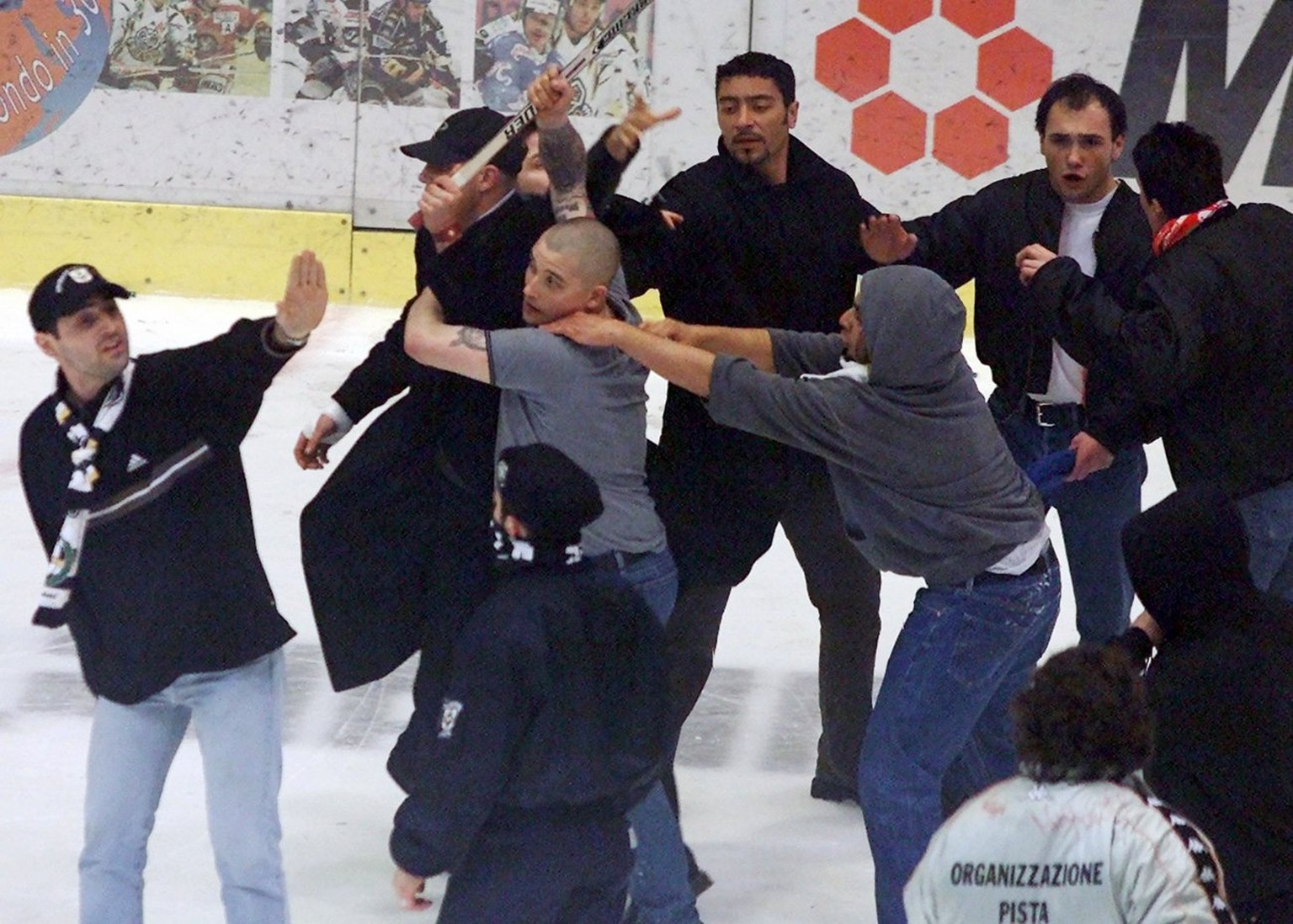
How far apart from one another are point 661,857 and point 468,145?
1.47 m

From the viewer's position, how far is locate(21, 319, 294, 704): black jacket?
140 inches

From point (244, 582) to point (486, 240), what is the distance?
0.84m

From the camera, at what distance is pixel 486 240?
4020 millimetres

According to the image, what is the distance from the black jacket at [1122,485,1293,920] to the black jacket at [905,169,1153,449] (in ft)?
5.39

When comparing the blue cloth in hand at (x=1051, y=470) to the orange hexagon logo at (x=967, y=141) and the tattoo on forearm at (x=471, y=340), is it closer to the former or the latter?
the tattoo on forearm at (x=471, y=340)

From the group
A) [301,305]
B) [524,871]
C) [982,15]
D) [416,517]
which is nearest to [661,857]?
[416,517]

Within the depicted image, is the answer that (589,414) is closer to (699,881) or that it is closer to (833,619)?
(699,881)

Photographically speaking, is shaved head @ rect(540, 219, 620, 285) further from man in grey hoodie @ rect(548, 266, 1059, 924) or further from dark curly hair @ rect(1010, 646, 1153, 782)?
dark curly hair @ rect(1010, 646, 1153, 782)

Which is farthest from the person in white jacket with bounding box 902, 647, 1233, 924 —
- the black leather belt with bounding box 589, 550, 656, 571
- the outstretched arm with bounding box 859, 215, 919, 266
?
the outstretched arm with bounding box 859, 215, 919, 266

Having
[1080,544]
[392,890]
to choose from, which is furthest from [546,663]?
[1080,544]

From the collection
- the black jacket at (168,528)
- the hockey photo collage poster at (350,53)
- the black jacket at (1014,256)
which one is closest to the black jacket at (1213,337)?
the black jacket at (1014,256)

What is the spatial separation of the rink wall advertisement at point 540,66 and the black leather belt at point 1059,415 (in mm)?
5184

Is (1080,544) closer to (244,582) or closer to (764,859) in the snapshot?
(764,859)

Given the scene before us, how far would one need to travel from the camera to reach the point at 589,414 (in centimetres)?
384
